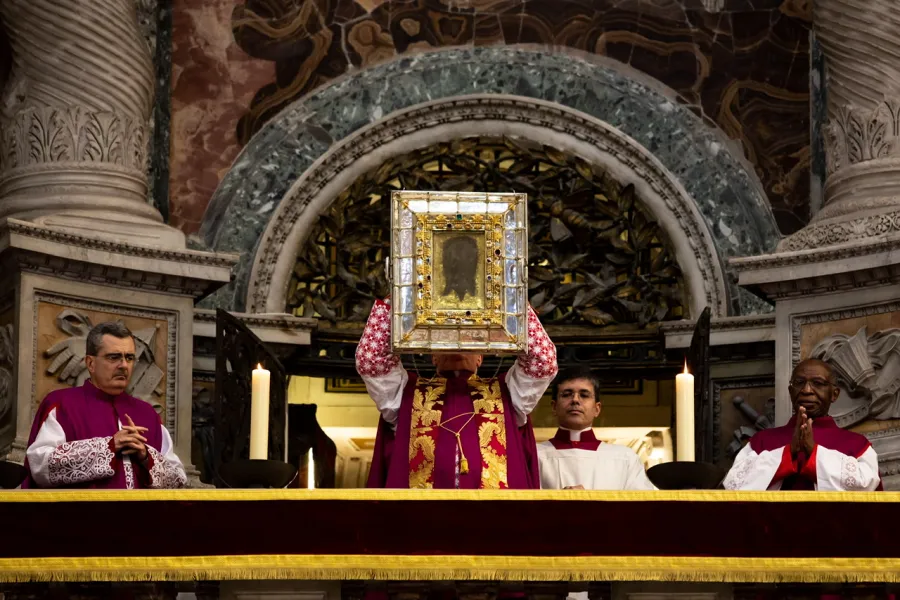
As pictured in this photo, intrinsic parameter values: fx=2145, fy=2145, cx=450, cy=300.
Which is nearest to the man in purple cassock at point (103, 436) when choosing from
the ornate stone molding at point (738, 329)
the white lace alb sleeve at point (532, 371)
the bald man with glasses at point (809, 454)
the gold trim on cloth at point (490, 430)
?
the gold trim on cloth at point (490, 430)

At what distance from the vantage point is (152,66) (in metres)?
12.3

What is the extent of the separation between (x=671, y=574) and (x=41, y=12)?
6.10 metres

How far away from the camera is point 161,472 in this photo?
26.7 feet

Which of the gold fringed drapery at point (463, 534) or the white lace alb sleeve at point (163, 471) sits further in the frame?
the white lace alb sleeve at point (163, 471)

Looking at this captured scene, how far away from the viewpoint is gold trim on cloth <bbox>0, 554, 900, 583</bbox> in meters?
6.94

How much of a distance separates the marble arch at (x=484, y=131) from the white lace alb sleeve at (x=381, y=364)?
384 cm

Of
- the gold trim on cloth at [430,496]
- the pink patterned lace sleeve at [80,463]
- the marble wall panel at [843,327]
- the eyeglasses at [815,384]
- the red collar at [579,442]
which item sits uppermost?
the marble wall panel at [843,327]

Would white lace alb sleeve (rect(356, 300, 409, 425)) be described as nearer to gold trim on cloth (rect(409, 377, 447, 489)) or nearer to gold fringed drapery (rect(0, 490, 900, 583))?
gold trim on cloth (rect(409, 377, 447, 489))

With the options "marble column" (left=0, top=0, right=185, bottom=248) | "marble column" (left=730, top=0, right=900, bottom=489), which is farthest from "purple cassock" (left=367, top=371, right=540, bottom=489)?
"marble column" (left=0, top=0, right=185, bottom=248)

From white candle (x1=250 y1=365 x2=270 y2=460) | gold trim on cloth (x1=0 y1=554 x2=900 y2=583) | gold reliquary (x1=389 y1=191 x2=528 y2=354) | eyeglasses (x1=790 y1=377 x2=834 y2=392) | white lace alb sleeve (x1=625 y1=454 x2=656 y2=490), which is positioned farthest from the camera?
white lace alb sleeve (x1=625 y1=454 x2=656 y2=490)

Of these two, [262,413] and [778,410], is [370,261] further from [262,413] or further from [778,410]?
[262,413]

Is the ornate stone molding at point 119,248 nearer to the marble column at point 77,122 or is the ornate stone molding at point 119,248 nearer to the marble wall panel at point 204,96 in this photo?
the marble column at point 77,122

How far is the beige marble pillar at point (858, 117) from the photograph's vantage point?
447 inches

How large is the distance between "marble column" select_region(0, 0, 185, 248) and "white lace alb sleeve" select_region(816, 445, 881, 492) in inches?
172
